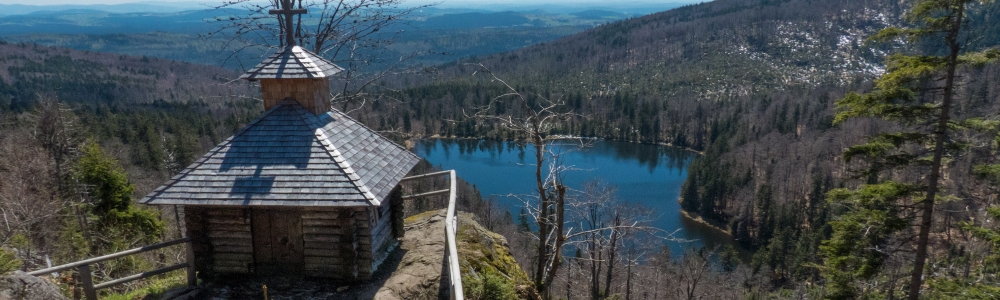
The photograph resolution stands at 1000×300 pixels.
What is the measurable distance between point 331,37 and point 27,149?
670 inches

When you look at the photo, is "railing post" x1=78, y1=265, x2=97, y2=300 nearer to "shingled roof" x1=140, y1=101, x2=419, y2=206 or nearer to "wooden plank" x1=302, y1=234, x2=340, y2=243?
"shingled roof" x1=140, y1=101, x2=419, y2=206

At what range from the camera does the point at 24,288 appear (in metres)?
8.08

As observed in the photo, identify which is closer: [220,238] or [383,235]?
[220,238]

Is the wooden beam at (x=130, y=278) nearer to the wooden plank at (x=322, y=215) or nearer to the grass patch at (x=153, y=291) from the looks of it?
the grass patch at (x=153, y=291)

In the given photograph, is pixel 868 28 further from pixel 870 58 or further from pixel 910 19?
pixel 910 19

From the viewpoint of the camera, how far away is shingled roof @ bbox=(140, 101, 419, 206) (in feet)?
33.1

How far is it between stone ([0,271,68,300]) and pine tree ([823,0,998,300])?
576 inches

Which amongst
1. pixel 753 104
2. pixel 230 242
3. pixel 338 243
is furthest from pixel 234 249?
pixel 753 104

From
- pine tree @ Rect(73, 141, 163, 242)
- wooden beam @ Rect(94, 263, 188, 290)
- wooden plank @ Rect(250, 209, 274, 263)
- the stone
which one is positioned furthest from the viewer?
pine tree @ Rect(73, 141, 163, 242)

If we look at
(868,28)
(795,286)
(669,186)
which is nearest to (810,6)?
(868,28)

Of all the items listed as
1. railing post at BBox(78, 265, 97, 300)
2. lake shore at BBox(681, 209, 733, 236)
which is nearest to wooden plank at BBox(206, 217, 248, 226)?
railing post at BBox(78, 265, 97, 300)

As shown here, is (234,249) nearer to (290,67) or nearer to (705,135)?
(290,67)

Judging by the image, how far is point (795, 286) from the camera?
54906 millimetres

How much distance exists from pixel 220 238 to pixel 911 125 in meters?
14.3
